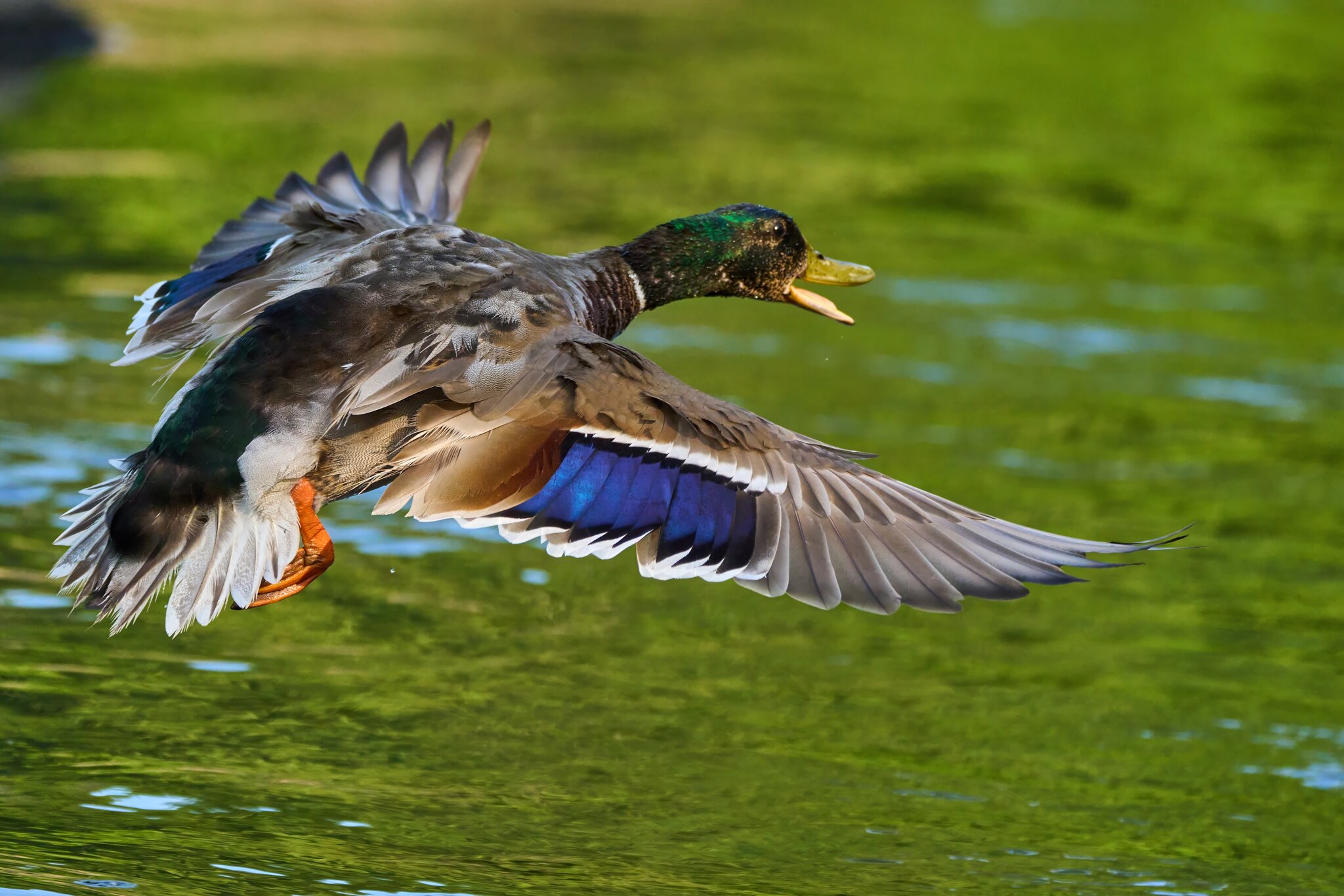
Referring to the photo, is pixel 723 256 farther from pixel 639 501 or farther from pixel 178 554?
pixel 178 554

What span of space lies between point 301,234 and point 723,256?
1523 mm

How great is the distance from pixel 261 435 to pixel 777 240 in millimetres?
2309

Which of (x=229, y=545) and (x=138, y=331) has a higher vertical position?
(x=138, y=331)

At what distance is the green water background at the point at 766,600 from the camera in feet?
19.4

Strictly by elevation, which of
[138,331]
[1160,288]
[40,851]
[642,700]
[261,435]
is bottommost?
[40,851]

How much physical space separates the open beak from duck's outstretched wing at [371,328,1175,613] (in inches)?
63.6

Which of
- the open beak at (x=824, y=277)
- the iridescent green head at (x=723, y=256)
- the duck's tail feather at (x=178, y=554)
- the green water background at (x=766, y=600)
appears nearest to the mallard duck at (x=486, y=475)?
the duck's tail feather at (x=178, y=554)

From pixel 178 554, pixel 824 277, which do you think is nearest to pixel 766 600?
pixel 824 277

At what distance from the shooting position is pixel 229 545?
18.4 feet

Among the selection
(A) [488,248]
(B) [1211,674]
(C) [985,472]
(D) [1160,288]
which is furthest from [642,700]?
(D) [1160,288]

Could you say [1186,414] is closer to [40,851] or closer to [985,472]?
[985,472]

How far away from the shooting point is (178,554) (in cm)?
560

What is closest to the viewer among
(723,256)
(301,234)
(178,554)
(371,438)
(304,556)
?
(178,554)

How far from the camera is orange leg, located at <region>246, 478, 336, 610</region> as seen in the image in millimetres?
5773
